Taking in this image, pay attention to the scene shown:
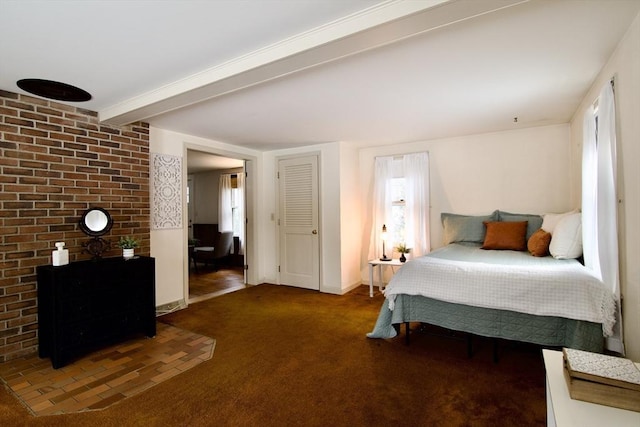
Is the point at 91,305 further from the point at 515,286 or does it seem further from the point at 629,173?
the point at 629,173

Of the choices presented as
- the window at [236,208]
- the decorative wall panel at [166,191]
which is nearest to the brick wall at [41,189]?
the decorative wall panel at [166,191]

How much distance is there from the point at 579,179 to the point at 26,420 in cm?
501

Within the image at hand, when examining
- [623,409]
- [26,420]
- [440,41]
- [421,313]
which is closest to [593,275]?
[421,313]

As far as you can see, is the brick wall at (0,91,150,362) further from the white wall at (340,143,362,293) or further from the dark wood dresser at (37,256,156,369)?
the white wall at (340,143,362,293)

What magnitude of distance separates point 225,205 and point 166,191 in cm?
351

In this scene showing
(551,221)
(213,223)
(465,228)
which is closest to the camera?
(551,221)

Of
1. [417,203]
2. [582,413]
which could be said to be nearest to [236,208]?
[417,203]

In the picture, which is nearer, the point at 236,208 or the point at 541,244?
the point at 541,244

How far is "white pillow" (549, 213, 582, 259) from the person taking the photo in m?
2.83

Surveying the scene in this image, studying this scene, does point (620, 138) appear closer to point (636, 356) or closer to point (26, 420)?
point (636, 356)

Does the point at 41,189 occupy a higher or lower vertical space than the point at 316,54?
lower

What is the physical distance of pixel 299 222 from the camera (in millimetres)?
5043

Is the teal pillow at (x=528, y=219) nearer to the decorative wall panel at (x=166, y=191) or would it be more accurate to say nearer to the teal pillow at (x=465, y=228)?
the teal pillow at (x=465, y=228)

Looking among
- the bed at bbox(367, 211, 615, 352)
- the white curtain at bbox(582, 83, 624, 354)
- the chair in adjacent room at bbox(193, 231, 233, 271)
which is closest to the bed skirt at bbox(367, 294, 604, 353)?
the bed at bbox(367, 211, 615, 352)
